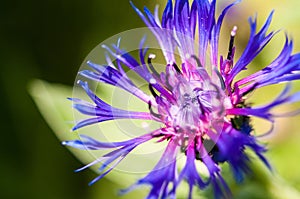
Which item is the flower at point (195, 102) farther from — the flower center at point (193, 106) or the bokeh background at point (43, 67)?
the bokeh background at point (43, 67)

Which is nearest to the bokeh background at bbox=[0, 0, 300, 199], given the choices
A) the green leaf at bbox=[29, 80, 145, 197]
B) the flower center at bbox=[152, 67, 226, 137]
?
the green leaf at bbox=[29, 80, 145, 197]

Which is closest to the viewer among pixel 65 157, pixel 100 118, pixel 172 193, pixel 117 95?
pixel 172 193

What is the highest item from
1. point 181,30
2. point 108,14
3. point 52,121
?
point 108,14

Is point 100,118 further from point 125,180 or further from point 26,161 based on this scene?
point 26,161

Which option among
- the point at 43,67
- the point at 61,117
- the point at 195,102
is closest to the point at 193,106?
the point at 195,102

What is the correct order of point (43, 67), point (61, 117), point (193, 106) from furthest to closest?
point (43, 67), point (61, 117), point (193, 106)

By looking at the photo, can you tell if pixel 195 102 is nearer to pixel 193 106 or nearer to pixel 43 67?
pixel 193 106

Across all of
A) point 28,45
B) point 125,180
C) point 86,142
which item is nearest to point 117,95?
point 125,180
